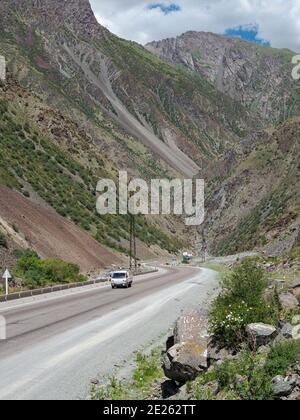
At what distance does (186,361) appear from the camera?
1008 cm

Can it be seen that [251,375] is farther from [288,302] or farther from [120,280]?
[120,280]

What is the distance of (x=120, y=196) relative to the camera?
312 ft

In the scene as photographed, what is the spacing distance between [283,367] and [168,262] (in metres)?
80.2

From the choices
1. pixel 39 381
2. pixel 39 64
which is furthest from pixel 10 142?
pixel 39 64

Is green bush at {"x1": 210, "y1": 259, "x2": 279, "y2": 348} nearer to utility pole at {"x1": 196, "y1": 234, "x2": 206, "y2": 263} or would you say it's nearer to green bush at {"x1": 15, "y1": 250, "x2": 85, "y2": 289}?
green bush at {"x1": 15, "y1": 250, "x2": 85, "y2": 289}

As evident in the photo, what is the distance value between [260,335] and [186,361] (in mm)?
1488

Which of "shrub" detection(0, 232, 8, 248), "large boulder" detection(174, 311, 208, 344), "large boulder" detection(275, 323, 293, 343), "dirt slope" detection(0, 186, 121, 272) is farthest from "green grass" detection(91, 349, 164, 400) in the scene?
"dirt slope" detection(0, 186, 121, 272)

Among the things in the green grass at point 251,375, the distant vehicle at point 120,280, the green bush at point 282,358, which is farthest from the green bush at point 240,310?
the distant vehicle at point 120,280

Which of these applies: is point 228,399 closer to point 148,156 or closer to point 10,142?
point 10,142

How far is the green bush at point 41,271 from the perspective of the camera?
33844 mm

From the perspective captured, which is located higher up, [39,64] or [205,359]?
[39,64]

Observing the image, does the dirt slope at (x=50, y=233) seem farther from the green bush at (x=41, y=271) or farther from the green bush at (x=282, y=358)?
the green bush at (x=282, y=358)

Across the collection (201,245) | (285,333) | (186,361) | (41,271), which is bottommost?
(201,245)

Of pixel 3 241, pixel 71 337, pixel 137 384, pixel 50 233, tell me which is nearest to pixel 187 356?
pixel 137 384
